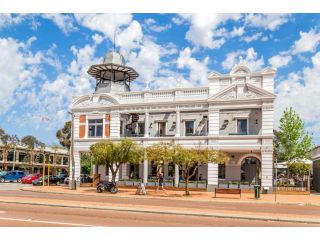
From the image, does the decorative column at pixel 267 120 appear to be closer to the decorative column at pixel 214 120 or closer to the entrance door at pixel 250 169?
the decorative column at pixel 214 120

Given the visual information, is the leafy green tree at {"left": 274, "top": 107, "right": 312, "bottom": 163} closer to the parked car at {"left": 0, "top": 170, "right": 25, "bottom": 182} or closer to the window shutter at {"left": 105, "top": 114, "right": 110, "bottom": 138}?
the window shutter at {"left": 105, "top": 114, "right": 110, "bottom": 138}

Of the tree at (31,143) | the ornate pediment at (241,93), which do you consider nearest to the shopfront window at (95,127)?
the ornate pediment at (241,93)

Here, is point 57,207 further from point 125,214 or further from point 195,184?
point 195,184

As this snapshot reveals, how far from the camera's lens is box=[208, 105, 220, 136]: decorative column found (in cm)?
3694

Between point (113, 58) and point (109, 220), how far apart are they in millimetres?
31778

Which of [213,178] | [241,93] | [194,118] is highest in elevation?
[241,93]

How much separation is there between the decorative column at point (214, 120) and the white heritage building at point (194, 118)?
0.09m

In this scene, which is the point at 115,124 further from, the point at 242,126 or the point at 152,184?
the point at 242,126

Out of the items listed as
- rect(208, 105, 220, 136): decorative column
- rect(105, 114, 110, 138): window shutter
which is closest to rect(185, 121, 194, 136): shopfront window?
rect(208, 105, 220, 136): decorative column

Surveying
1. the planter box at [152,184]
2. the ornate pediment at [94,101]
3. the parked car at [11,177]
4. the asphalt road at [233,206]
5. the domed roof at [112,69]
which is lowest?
the parked car at [11,177]

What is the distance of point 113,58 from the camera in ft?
147

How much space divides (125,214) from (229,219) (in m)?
4.54

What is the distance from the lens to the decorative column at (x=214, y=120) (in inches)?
1454

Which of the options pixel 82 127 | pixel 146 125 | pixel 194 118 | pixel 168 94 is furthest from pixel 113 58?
pixel 194 118
